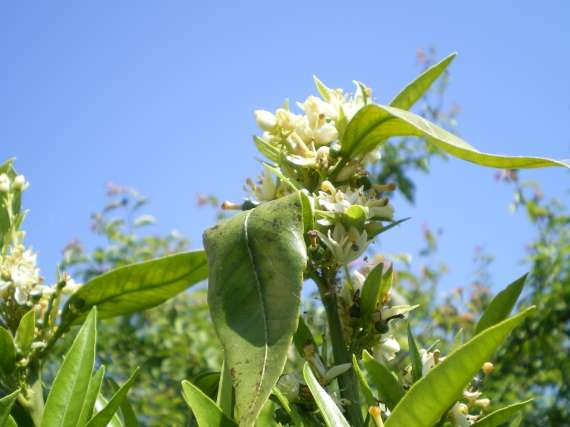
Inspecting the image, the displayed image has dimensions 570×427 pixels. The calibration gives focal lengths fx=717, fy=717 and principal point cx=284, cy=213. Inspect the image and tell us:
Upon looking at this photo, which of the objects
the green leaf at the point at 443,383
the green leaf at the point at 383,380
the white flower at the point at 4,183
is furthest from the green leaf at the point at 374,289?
the white flower at the point at 4,183

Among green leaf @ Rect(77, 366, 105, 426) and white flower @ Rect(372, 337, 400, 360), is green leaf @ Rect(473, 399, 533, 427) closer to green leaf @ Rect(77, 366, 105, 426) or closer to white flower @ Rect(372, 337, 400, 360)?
white flower @ Rect(372, 337, 400, 360)

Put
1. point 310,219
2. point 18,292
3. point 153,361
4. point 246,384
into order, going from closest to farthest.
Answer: point 246,384 < point 310,219 < point 18,292 < point 153,361

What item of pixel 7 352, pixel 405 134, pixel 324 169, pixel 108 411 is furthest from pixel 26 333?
pixel 405 134

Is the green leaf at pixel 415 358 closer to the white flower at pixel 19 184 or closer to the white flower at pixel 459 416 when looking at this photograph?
the white flower at pixel 459 416

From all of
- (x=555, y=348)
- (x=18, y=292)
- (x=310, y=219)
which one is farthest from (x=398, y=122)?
(x=555, y=348)

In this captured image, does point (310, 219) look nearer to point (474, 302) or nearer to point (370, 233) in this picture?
point (370, 233)

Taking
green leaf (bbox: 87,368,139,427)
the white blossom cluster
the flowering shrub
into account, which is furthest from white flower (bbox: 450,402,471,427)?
green leaf (bbox: 87,368,139,427)
